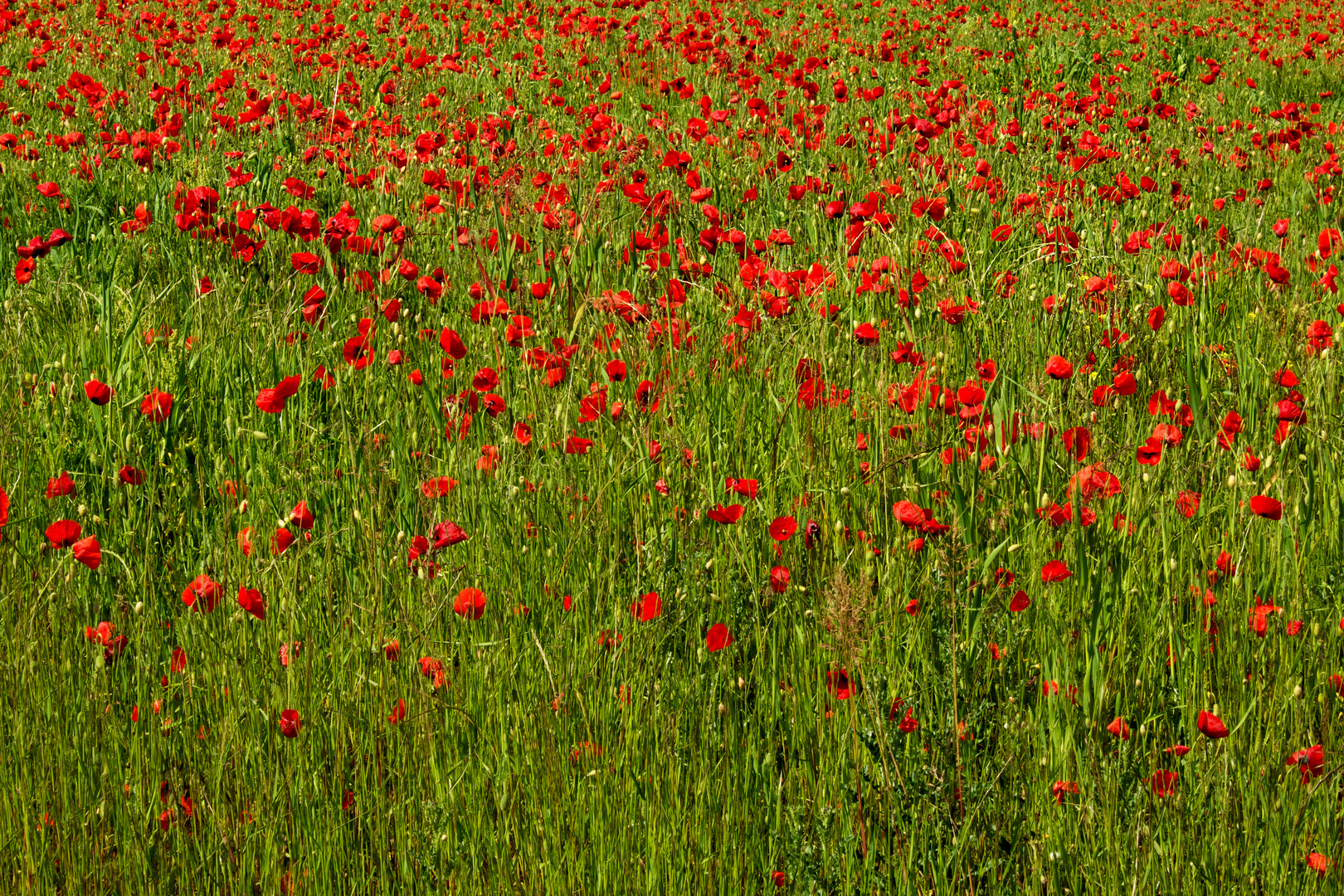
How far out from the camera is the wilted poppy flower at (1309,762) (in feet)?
5.23

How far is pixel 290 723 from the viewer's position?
1646 mm

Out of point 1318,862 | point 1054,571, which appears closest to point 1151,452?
point 1054,571

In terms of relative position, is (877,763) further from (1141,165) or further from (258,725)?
(1141,165)

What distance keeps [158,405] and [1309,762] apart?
1.98 m

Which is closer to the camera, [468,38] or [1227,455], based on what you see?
[1227,455]

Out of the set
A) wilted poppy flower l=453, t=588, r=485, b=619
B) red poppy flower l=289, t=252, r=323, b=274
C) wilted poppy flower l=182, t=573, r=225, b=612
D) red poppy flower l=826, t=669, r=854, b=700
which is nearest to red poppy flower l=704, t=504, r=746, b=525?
red poppy flower l=826, t=669, r=854, b=700

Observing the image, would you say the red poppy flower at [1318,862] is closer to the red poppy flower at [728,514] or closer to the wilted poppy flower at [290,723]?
the red poppy flower at [728,514]

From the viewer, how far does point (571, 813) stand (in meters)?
1.58

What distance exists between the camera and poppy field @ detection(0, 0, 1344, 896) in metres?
1.58

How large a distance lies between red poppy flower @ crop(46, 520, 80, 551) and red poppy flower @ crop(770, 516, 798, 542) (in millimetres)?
1081

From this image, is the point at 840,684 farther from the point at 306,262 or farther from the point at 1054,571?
the point at 306,262

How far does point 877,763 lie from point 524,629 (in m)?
0.57

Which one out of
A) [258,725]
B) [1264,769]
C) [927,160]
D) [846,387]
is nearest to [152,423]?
[258,725]

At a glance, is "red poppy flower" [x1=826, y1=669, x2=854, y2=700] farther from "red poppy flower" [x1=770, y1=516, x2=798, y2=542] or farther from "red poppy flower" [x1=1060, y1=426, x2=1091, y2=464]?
"red poppy flower" [x1=1060, y1=426, x2=1091, y2=464]
